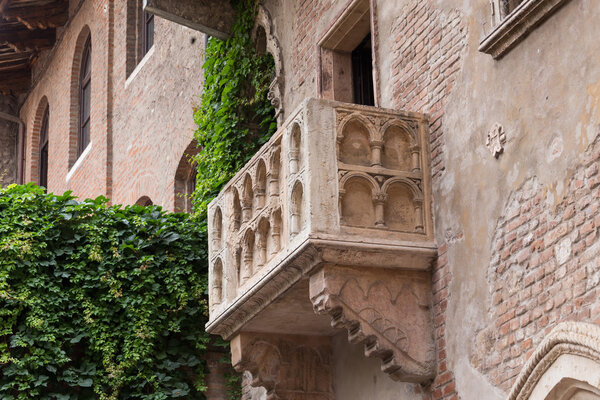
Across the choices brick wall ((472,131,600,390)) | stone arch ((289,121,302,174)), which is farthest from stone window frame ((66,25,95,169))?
brick wall ((472,131,600,390))

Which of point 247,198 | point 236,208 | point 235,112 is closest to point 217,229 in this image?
point 236,208

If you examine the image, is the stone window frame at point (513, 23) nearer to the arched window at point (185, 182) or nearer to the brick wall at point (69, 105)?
the arched window at point (185, 182)

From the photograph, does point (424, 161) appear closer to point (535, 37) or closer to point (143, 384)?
point (535, 37)

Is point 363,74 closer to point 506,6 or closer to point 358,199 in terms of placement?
point 358,199

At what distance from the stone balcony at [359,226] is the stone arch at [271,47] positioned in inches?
97.3

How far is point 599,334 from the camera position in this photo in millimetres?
6164

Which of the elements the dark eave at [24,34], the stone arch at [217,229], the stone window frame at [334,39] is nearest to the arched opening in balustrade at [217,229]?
the stone arch at [217,229]

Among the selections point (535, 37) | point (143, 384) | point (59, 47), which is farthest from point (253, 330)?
point (59, 47)

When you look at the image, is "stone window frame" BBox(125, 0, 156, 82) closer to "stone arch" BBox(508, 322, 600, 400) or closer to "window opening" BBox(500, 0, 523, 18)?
"window opening" BBox(500, 0, 523, 18)

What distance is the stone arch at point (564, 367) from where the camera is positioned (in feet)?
20.4

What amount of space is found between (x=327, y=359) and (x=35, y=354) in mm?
2694

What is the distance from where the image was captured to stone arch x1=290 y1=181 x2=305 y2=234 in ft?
26.6

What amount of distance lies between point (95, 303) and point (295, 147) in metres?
3.53

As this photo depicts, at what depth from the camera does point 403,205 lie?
8195 mm
